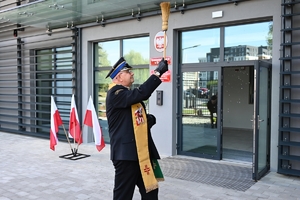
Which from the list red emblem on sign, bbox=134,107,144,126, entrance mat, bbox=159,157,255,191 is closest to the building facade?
entrance mat, bbox=159,157,255,191

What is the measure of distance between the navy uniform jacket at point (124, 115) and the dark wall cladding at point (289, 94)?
3.28 metres

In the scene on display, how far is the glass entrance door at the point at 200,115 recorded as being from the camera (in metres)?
6.60

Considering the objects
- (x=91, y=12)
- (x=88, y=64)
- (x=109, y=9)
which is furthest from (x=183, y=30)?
(x=88, y=64)

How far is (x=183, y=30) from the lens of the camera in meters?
6.95

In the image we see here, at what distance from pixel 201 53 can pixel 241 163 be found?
2.51 m

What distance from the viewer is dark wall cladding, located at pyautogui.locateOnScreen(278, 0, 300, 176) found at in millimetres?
5316

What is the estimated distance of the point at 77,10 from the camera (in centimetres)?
755

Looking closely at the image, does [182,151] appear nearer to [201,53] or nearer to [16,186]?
[201,53]

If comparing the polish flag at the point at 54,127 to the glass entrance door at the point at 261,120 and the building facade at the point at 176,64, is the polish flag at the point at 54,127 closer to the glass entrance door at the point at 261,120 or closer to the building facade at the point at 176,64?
the building facade at the point at 176,64

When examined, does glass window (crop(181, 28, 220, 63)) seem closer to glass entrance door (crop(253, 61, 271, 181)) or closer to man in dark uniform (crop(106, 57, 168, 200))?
glass entrance door (crop(253, 61, 271, 181))

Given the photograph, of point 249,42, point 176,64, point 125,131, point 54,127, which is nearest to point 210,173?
point 176,64

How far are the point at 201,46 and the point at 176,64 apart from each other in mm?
694

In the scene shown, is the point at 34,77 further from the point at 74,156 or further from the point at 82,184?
the point at 82,184

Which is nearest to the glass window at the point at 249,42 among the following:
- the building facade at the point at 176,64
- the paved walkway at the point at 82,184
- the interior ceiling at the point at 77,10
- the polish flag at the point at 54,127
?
the building facade at the point at 176,64
